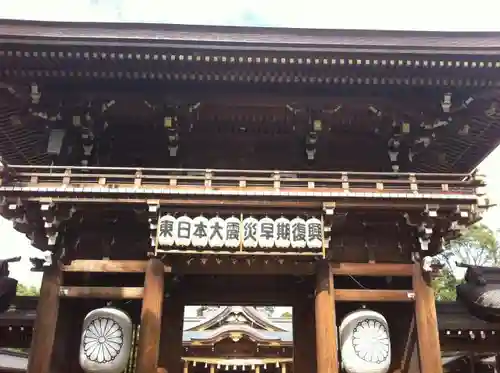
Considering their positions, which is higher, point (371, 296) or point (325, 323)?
point (371, 296)

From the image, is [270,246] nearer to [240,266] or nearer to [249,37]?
[240,266]

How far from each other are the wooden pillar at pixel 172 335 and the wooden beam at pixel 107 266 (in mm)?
1729

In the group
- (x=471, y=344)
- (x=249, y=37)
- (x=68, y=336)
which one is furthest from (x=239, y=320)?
(x=249, y=37)

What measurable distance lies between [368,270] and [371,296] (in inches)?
17.7

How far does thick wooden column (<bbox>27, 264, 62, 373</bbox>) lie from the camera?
7984 mm

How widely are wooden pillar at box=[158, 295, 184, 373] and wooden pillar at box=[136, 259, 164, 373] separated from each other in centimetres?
160

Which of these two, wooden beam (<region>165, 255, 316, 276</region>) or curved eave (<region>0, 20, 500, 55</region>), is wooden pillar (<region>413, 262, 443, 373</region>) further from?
curved eave (<region>0, 20, 500, 55</region>)

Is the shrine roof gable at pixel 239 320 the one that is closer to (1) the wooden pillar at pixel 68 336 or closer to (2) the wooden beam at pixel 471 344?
(2) the wooden beam at pixel 471 344

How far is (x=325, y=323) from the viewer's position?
8234 millimetres

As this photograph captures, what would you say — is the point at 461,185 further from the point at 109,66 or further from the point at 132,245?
the point at 109,66

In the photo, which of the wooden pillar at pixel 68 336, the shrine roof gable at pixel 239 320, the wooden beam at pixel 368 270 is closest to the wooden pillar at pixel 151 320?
the wooden pillar at pixel 68 336

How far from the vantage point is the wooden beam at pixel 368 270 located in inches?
348

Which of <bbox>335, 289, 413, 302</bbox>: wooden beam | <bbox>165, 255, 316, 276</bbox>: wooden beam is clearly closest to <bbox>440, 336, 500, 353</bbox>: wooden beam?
<bbox>335, 289, 413, 302</bbox>: wooden beam

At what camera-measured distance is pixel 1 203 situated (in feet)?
27.5
